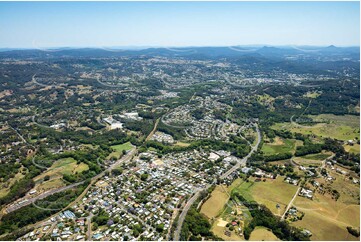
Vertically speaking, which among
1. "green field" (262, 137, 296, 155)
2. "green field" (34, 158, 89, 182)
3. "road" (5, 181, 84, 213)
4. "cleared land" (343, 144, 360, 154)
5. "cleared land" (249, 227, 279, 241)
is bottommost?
"cleared land" (249, 227, 279, 241)

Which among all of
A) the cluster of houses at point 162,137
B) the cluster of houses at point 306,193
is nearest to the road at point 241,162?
the cluster of houses at point 306,193

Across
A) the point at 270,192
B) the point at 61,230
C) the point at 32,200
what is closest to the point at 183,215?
the point at 270,192

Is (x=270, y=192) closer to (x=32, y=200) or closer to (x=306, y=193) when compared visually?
(x=306, y=193)

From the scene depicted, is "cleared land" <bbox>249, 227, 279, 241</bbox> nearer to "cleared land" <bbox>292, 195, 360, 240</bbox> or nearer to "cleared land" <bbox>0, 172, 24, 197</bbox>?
"cleared land" <bbox>292, 195, 360, 240</bbox>

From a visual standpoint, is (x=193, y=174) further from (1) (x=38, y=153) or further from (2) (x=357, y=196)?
(1) (x=38, y=153)

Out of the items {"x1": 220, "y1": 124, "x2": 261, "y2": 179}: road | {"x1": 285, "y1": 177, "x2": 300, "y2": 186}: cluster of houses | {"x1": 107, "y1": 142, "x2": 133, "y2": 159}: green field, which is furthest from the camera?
{"x1": 107, "y1": 142, "x2": 133, "y2": 159}: green field

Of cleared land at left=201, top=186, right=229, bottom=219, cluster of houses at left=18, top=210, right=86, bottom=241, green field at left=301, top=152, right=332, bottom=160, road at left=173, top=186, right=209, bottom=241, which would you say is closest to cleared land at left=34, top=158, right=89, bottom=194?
cluster of houses at left=18, top=210, right=86, bottom=241

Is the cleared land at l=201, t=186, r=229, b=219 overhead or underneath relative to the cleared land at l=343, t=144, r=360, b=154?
underneath

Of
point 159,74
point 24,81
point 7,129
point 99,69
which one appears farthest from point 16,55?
point 7,129

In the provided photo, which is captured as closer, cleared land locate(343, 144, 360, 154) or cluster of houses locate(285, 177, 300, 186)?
cluster of houses locate(285, 177, 300, 186)
